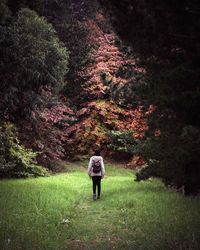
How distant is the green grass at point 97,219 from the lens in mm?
10181

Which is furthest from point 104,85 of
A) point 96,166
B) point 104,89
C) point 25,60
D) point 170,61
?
point 170,61

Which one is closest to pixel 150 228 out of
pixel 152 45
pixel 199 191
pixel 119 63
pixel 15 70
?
pixel 152 45

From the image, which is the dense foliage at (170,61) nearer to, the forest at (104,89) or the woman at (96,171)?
the forest at (104,89)

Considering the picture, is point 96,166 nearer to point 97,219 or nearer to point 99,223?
point 97,219

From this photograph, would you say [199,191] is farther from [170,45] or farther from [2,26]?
[2,26]

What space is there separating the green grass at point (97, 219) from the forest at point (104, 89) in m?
0.46

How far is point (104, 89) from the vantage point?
3328 centimetres

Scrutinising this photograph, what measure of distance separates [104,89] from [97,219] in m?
20.2

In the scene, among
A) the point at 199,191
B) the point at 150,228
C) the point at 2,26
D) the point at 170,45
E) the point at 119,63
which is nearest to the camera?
the point at 170,45

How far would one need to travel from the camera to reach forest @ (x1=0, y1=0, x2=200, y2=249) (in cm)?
992

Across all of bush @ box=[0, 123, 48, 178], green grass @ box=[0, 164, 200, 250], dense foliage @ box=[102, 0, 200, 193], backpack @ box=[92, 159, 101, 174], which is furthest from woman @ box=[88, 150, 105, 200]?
dense foliage @ box=[102, 0, 200, 193]

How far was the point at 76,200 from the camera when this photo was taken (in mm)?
17438

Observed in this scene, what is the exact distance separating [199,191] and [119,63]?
18786mm

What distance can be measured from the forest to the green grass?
0.46 meters
